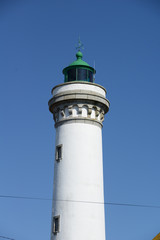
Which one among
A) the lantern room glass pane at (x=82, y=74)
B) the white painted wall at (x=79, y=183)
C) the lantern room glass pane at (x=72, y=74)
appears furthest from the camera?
the lantern room glass pane at (x=72, y=74)

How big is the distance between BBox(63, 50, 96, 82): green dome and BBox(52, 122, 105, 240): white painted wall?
11.8 ft

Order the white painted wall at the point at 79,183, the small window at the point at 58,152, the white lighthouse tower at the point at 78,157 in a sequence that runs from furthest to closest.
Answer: the small window at the point at 58,152
the white lighthouse tower at the point at 78,157
the white painted wall at the point at 79,183

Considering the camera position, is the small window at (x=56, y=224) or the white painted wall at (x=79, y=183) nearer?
the white painted wall at (x=79, y=183)

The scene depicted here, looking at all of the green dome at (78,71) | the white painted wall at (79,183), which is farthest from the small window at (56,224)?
the green dome at (78,71)

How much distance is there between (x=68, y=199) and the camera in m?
26.1

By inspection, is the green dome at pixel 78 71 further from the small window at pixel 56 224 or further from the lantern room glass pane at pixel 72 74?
the small window at pixel 56 224

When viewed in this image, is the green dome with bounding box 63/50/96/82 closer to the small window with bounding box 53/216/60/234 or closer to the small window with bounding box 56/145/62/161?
the small window with bounding box 56/145/62/161

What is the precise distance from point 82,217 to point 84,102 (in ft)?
23.3

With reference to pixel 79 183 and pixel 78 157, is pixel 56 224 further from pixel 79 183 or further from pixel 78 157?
pixel 78 157

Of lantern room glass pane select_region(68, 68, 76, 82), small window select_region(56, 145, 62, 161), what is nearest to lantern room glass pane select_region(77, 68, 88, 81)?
lantern room glass pane select_region(68, 68, 76, 82)

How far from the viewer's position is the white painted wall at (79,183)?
25.6 m

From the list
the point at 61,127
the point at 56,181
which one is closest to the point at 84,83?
the point at 61,127

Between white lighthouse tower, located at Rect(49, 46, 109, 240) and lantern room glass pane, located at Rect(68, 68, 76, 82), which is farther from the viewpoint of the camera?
lantern room glass pane, located at Rect(68, 68, 76, 82)

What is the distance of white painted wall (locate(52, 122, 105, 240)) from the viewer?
25.6m
